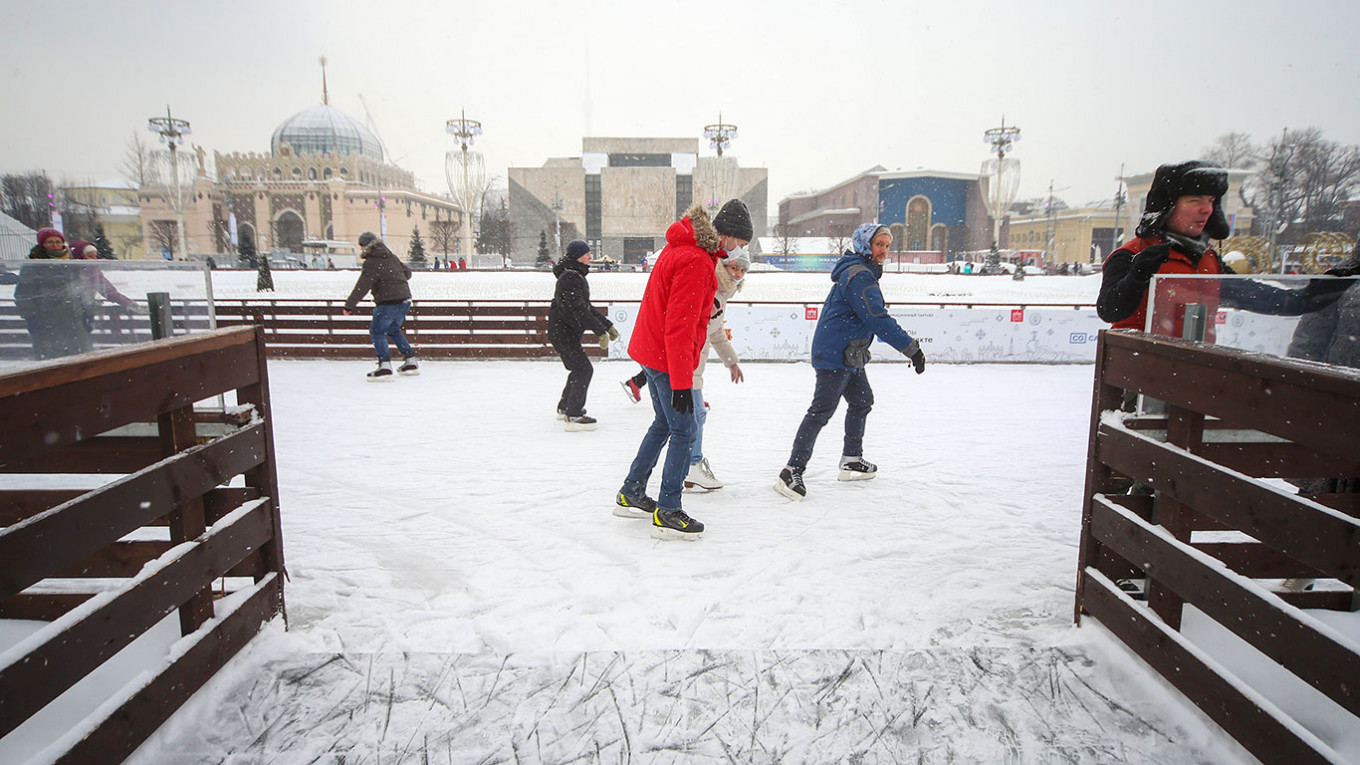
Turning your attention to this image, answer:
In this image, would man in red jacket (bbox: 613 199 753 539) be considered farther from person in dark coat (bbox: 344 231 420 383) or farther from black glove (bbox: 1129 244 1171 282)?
person in dark coat (bbox: 344 231 420 383)

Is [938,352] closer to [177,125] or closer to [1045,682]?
[1045,682]

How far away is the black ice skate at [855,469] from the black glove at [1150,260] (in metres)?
2.29

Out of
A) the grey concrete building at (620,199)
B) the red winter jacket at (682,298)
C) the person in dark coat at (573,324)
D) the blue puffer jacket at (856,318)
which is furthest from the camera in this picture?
the grey concrete building at (620,199)

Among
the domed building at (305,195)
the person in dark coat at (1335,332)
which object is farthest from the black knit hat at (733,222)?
the domed building at (305,195)

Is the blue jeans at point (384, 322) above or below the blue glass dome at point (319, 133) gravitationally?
below

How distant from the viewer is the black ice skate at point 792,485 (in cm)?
416

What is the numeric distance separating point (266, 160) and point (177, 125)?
30.9 meters

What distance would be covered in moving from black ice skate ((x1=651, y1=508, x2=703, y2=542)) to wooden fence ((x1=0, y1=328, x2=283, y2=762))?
66.8 inches

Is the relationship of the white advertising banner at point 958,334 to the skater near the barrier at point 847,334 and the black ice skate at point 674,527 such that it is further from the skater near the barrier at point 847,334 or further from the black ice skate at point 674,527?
the black ice skate at point 674,527

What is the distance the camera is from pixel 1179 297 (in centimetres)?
231

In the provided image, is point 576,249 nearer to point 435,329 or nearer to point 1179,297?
point 1179,297

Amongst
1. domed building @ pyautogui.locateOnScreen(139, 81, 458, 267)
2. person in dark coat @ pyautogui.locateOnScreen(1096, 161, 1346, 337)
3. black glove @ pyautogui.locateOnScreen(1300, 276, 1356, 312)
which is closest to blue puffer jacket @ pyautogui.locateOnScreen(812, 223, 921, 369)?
person in dark coat @ pyautogui.locateOnScreen(1096, 161, 1346, 337)

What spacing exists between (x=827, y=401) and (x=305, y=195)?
75441 mm

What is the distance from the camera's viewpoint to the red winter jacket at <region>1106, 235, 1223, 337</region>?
223cm
